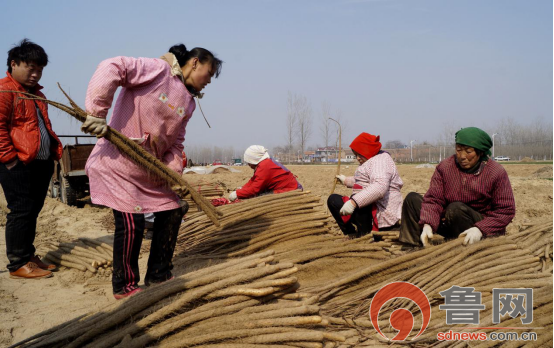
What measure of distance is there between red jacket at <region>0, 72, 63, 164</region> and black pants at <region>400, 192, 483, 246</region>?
2.96 metres

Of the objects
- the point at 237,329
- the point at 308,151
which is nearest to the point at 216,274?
the point at 237,329

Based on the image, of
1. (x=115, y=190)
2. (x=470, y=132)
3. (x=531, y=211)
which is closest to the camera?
(x=115, y=190)

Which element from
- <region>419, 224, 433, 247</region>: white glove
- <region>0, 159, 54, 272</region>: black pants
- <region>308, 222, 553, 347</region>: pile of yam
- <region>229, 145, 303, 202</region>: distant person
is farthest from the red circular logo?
<region>0, 159, 54, 272</region>: black pants

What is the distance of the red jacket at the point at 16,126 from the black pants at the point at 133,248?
1.26 m

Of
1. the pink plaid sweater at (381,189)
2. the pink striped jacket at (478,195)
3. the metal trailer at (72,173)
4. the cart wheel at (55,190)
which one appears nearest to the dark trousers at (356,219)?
the pink plaid sweater at (381,189)

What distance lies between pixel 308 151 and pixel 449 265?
225 ft

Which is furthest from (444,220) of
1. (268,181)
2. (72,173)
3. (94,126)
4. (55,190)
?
(55,190)

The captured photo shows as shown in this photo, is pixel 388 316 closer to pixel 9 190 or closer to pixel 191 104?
pixel 191 104

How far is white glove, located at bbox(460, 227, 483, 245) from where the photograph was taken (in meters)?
2.63

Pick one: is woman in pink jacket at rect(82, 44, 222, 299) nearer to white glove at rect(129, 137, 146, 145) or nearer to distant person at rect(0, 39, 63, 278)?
white glove at rect(129, 137, 146, 145)

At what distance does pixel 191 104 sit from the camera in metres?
2.92

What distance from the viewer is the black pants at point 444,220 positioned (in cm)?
298

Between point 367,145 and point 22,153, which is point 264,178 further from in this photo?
point 22,153

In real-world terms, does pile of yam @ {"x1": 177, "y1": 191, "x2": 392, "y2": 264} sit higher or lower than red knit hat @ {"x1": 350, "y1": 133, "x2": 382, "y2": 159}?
lower
